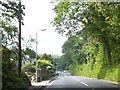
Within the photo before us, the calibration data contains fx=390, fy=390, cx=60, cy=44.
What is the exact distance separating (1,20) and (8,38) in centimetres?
203

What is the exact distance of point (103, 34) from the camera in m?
54.1

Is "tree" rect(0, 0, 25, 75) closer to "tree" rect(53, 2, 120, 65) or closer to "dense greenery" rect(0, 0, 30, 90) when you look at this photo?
"dense greenery" rect(0, 0, 30, 90)

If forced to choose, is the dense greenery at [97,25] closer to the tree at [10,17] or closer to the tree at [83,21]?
the tree at [83,21]

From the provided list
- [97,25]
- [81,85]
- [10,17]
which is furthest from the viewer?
[97,25]

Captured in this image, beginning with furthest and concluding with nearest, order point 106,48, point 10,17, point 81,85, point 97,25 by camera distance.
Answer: point 106,48
point 97,25
point 81,85
point 10,17

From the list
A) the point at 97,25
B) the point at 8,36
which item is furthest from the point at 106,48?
the point at 8,36

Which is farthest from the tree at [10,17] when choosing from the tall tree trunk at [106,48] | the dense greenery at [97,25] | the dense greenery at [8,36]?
the tall tree trunk at [106,48]

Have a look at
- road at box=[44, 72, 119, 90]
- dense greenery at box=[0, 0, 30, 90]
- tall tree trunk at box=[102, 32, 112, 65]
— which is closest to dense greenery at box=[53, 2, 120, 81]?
tall tree trunk at box=[102, 32, 112, 65]

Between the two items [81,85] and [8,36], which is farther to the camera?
[81,85]

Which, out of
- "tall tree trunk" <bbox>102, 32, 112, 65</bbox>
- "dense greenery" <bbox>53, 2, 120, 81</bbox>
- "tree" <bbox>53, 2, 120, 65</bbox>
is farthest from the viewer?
"tall tree trunk" <bbox>102, 32, 112, 65</bbox>

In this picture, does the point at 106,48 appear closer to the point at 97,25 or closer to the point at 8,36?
the point at 97,25

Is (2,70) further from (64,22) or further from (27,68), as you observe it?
(27,68)

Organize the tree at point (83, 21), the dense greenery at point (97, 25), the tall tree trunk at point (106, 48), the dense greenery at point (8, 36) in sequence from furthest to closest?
the tall tree trunk at point (106, 48), the tree at point (83, 21), the dense greenery at point (97, 25), the dense greenery at point (8, 36)

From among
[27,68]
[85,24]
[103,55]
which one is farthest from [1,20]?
[103,55]
